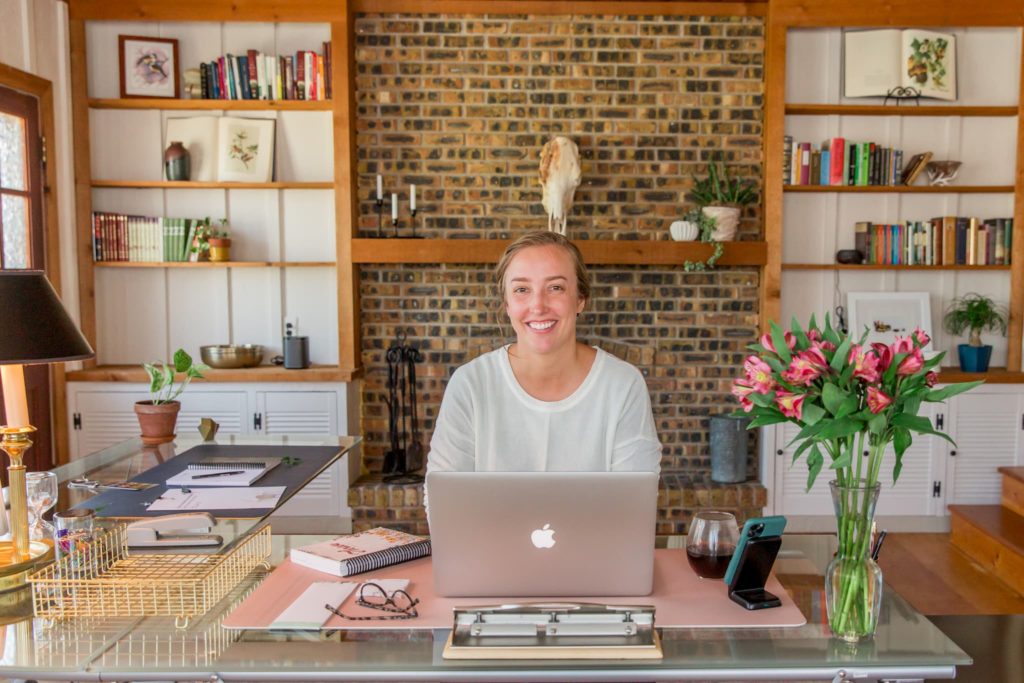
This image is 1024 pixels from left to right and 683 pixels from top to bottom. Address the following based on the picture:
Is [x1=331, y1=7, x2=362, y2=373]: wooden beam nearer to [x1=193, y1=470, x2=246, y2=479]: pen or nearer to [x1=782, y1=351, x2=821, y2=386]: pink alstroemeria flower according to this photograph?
[x1=193, y1=470, x2=246, y2=479]: pen

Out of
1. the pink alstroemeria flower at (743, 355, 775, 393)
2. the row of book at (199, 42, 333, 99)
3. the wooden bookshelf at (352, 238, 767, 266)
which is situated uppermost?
the row of book at (199, 42, 333, 99)

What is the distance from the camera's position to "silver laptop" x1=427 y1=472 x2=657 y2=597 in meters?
1.44

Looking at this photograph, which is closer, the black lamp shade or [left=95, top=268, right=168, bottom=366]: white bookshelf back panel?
the black lamp shade

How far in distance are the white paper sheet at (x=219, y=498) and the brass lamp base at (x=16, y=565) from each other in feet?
1.09

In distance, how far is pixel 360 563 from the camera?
5.58ft

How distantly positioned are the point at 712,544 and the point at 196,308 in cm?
383

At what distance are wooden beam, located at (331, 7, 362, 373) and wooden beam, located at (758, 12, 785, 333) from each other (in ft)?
7.45

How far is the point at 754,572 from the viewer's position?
156cm

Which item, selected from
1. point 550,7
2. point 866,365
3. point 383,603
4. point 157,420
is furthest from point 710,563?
point 550,7

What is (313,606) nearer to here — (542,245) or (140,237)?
(542,245)

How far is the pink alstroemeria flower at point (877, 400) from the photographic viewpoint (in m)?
1.34

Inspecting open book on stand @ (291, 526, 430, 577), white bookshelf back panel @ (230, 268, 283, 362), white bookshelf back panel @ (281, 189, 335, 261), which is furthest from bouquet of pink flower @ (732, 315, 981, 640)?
white bookshelf back panel @ (230, 268, 283, 362)

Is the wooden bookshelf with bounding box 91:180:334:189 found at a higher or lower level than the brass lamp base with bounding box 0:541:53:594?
higher

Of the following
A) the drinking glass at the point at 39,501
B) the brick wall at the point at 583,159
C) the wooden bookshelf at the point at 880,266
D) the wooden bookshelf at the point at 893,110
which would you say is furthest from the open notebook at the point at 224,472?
the wooden bookshelf at the point at 893,110
